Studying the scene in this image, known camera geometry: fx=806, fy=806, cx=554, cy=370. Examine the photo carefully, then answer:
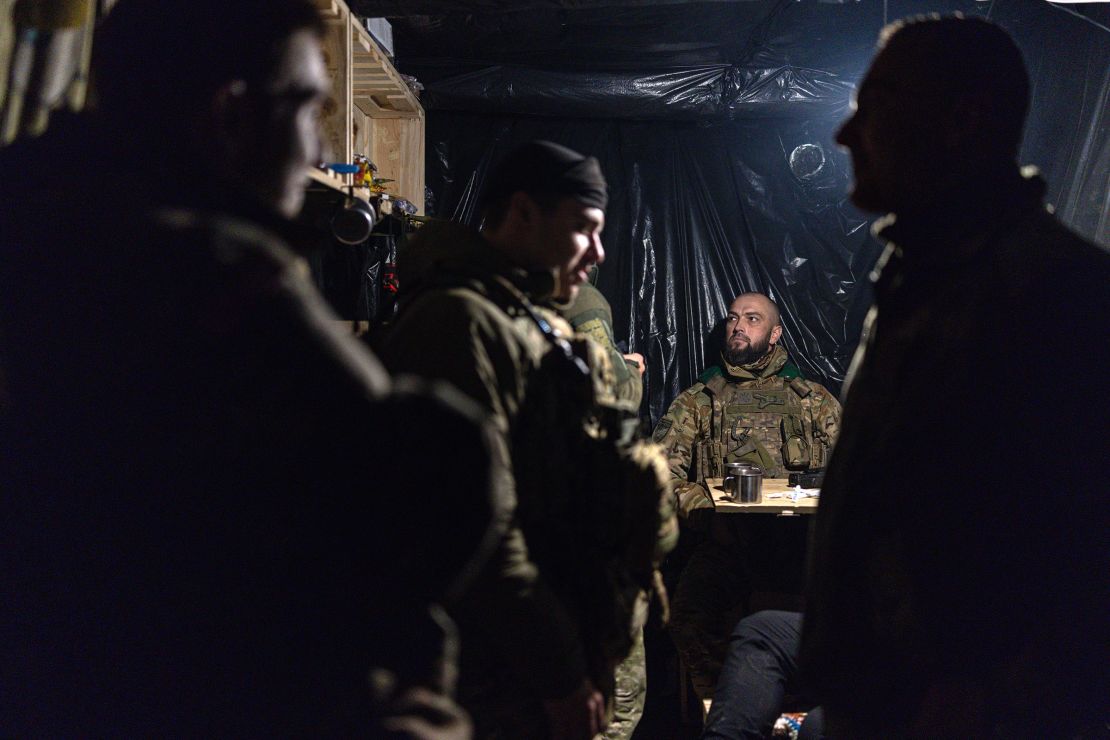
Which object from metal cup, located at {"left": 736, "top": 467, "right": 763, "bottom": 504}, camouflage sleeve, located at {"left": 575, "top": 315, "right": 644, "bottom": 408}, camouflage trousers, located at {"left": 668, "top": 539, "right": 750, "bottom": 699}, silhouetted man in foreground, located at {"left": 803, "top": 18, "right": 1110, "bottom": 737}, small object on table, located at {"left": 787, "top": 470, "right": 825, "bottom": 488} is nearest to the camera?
silhouetted man in foreground, located at {"left": 803, "top": 18, "right": 1110, "bottom": 737}

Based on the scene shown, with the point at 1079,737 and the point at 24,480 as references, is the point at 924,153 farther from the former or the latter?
the point at 24,480

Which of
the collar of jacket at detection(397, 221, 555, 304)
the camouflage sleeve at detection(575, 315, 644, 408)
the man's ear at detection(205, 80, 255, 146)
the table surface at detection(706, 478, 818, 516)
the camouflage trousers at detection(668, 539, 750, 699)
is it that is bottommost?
the camouflage trousers at detection(668, 539, 750, 699)

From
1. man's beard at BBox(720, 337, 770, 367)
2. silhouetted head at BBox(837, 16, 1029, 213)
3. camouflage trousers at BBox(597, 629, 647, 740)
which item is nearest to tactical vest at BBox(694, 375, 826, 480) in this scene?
man's beard at BBox(720, 337, 770, 367)

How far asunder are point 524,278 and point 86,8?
999mm

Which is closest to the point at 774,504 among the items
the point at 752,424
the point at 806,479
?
the point at 806,479

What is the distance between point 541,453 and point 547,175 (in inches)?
23.9

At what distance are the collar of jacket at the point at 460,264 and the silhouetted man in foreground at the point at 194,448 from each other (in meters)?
0.84

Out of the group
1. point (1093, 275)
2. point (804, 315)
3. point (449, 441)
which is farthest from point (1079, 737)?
point (804, 315)

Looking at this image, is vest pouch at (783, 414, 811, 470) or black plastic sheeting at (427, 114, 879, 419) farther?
black plastic sheeting at (427, 114, 879, 419)

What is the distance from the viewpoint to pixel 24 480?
75 cm

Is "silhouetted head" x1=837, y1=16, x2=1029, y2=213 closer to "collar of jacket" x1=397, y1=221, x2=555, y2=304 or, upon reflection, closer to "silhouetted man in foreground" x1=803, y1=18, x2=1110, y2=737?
"silhouetted man in foreground" x1=803, y1=18, x2=1110, y2=737

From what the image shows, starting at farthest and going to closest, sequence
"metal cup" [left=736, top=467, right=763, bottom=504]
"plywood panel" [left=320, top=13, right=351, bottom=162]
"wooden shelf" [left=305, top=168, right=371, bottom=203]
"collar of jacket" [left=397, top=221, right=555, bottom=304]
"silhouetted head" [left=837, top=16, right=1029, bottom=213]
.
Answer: "metal cup" [left=736, top=467, right=763, bottom=504]
"plywood panel" [left=320, top=13, right=351, bottom=162]
"wooden shelf" [left=305, top=168, right=371, bottom=203]
"collar of jacket" [left=397, top=221, right=555, bottom=304]
"silhouetted head" [left=837, top=16, right=1029, bottom=213]

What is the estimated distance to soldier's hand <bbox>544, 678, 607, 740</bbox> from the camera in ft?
4.99

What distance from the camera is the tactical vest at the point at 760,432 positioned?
4.93 m
